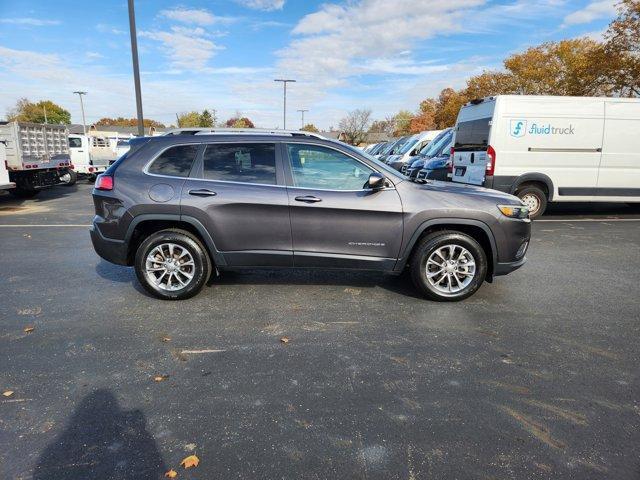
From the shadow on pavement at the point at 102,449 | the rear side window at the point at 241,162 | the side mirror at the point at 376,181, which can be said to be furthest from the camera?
the rear side window at the point at 241,162

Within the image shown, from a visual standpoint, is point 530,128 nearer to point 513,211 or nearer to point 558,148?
point 558,148

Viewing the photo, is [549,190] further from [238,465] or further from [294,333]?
[238,465]

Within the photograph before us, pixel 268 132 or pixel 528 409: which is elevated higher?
pixel 268 132

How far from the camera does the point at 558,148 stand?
29.5 ft

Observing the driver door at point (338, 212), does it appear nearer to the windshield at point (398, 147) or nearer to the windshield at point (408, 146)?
the windshield at point (408, 146)

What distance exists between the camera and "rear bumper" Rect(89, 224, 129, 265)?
4.55 metres

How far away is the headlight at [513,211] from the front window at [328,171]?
145cm

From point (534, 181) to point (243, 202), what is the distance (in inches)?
294

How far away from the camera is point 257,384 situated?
2986mm

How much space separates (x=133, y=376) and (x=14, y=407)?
2.32 feet

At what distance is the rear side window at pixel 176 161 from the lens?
14.8 ft

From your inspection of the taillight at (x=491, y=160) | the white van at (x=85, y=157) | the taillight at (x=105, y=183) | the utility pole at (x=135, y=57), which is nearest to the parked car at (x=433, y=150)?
the taillight at (x=491, y=160)

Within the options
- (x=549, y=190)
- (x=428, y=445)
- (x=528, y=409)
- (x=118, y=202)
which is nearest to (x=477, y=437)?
(x=428, y=445)

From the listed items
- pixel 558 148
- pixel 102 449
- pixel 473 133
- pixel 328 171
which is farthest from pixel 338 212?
pixel 558 148
